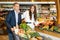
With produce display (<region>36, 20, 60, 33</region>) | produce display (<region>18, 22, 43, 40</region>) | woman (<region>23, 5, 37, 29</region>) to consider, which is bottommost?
produce display (<region>18, 22, 43, 40</region>)

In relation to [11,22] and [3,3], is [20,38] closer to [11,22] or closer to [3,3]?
[11,22]

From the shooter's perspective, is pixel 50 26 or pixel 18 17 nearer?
pixel 50 26

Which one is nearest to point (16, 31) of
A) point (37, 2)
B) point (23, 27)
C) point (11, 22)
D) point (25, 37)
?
point (23, 27)

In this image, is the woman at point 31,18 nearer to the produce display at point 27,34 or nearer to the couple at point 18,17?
the couple at point 18,17

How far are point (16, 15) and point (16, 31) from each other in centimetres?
88

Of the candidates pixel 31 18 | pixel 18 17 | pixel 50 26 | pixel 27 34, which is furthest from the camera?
pixel 18 17

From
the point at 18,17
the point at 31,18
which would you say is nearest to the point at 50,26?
the point at 31,18

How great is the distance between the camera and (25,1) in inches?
257

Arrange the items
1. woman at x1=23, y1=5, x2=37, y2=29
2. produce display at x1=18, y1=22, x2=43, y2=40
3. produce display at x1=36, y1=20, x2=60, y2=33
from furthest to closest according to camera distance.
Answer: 1. woman at x1=23, y1=5, x2=37, y2=29
2. produce display at x1=36, y1=20, x2=60, y2=33
3. produce display at x1=18, y1=22, x2=43, y2=40

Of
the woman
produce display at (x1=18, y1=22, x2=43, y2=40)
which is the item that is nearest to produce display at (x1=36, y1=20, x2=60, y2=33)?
the woman

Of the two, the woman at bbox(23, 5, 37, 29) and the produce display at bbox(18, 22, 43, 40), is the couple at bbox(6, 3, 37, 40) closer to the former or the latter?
the woman at bbox(23, 5, 37, 29)

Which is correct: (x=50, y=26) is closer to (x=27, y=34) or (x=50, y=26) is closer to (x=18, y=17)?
(x=27, y=34)

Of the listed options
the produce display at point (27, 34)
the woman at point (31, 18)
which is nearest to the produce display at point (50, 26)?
the woman at point (31, 18)

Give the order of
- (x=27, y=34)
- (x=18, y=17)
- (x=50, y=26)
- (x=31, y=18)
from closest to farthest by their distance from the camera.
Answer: (x=27, y=34)
(x=50, y=26)
(x=31, y=18)
(x=18, y=17)
